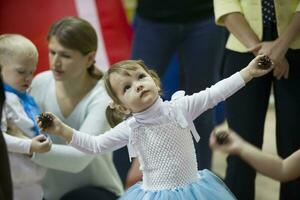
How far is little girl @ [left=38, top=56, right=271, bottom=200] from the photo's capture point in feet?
4.88

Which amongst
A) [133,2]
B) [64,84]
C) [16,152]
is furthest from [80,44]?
[133,2]

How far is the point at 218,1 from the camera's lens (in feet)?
6.03

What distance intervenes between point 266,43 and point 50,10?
115 cm

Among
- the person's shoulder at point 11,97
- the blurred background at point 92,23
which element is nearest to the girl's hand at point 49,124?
the person's shoulder at point 11,97

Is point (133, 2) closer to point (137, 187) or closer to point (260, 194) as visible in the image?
point (260, 194)

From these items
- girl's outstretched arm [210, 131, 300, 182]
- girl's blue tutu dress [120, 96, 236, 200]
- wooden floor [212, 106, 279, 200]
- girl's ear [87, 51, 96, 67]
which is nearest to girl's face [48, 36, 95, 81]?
girl's ear [87, 51, 96, 67]

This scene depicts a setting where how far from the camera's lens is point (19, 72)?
1.76 meters

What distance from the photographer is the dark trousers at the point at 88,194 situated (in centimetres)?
200

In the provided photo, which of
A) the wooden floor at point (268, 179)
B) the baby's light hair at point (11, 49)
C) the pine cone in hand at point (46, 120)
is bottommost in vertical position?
the wooden floor at point (268, 179)

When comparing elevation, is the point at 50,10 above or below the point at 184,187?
above

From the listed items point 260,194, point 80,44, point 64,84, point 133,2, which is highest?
point 80,44

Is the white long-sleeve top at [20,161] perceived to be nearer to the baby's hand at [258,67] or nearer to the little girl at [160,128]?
the little girl at [160,128]

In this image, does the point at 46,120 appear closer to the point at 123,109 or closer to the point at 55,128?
the point at 55,128

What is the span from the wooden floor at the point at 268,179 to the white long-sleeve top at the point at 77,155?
0.47 meters
